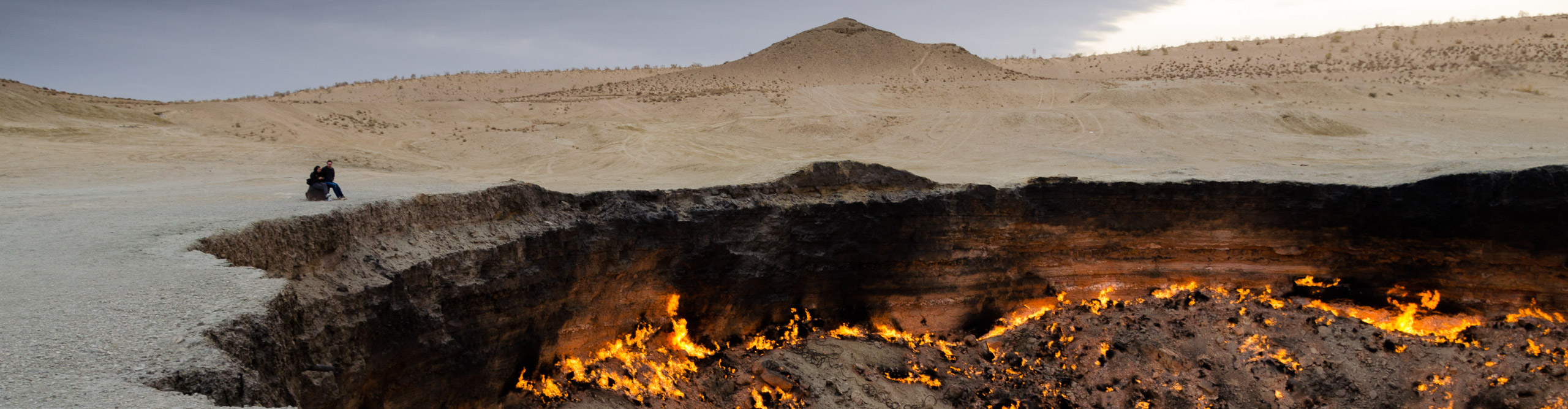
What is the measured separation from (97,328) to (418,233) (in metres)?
4.43

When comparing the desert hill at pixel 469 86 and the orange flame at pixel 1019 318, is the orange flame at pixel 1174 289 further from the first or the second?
the desert hill at pixel 469 86

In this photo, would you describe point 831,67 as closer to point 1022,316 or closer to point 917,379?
point 1022,316

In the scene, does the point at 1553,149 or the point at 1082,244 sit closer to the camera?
the point at 1082,244

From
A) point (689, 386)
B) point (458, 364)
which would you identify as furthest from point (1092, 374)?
point (458, 364)

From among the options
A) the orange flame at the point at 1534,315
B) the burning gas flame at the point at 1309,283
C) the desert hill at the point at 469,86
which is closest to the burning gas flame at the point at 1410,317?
the burning gas flame at the point at 1309,283

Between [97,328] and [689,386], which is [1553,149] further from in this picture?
[97,328]

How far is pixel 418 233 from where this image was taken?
360 inches

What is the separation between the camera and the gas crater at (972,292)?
31.0 feet

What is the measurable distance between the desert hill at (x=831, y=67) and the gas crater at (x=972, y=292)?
861 inches

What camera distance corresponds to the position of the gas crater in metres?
9.45

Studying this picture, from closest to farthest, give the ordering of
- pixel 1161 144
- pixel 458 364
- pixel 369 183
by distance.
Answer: pixel 458 364 < pixel 369 183 < pixel 1161 144

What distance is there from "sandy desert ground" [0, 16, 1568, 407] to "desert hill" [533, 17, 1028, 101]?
0.25 metres

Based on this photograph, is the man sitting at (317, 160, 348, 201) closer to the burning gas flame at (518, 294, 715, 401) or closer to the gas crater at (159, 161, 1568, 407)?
the gas crater at (159, 161, 1568, 407)

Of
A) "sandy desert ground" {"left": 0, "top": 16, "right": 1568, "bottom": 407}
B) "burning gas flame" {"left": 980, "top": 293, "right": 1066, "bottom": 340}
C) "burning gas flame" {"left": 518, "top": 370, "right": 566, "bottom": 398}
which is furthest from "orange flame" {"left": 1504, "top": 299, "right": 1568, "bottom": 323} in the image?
"burning gas flame" {"left": 518, "top": 370, "right": 566, "bottom": 398}
